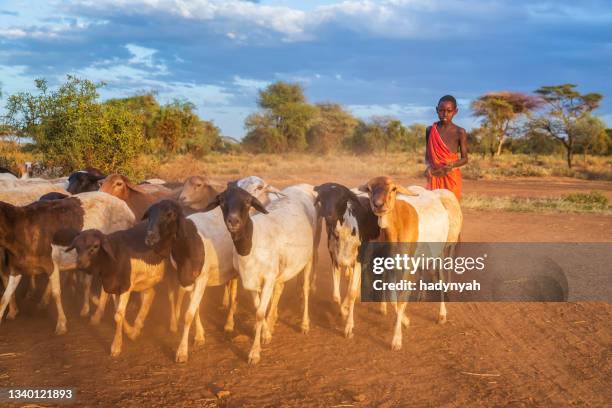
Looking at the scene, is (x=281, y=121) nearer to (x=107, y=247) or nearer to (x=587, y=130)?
(x=587, y=130)

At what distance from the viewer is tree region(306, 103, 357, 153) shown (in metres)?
48.7

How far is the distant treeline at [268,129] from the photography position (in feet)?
43.9

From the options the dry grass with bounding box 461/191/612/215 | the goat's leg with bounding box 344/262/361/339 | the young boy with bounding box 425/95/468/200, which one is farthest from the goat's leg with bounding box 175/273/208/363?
the dry grass with bounding box 461/191/612/215

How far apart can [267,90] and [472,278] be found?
43.5 meters

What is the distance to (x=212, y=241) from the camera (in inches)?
252

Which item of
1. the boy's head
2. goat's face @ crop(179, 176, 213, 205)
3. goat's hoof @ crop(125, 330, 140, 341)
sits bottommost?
goat's hoof @ crop(125, 330, 140, 341)

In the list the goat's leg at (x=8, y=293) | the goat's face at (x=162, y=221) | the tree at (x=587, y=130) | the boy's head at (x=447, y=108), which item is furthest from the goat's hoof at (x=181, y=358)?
the tree at (x=587, y=130)

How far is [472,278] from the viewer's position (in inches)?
352

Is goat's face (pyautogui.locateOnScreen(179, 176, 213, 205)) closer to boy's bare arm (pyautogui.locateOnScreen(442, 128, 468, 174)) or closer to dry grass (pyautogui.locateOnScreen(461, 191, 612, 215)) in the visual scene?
boy's bare arm (pyautogui.locateOnScreen(442, 128, 468, 174))

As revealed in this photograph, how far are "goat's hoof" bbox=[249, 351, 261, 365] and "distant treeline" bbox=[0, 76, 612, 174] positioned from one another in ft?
29.5

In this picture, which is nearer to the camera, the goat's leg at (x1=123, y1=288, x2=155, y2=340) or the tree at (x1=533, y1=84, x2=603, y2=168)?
the goat's leg at (x1=123, y1=288, x2=155, y2=340)

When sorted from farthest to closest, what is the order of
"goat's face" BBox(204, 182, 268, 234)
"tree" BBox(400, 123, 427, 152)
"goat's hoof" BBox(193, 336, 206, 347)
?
"tree" BBox(400, 123, 427, 152), "goat's hoof" BBox(193, 336, 206, 347), "goat's face" BBox(204, 182, 268, 234)

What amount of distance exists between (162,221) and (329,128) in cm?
4555

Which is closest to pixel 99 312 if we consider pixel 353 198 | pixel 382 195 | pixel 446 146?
pixel 353 198
